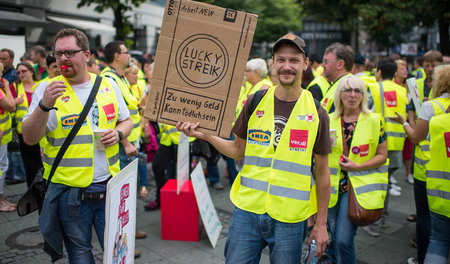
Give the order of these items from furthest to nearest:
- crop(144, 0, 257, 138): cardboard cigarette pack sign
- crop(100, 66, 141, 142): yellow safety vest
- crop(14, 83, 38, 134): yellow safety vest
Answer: crop(14, 83, 38, 134): yellow safety vest
crop(100, 66, 141, 142): yellow safety vest
crop(144, 0, 257, 138): cardboard cigarette pack sign

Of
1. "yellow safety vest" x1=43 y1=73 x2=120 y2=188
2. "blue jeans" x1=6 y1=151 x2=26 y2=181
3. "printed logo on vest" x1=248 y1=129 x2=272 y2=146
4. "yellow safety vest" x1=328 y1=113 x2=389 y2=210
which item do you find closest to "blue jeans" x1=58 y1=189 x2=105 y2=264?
"yellow safety vest" x1=43 y1=73 x2=120 y2=188

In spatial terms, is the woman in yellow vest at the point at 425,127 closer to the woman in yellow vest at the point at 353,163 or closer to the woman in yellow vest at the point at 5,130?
the woman in yellow vest at the point at 353,163

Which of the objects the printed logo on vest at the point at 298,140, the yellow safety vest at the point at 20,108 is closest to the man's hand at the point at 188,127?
the printed logo on vest at the point at 298,140

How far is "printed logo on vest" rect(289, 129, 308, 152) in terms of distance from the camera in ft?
8.61

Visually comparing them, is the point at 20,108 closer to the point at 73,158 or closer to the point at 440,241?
the point at 73,158

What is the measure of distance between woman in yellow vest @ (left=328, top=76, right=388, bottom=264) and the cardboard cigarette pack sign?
1.55 metres

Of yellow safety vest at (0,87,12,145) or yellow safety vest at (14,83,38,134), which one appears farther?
yellow safety vest at (14,83,38,134)

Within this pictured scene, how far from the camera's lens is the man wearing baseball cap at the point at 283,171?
8.55 feet

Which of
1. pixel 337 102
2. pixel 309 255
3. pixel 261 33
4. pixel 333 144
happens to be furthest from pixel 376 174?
pixel 261 33

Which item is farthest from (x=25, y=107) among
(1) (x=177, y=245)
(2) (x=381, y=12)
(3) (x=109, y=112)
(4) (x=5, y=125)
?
(2) (x=381, y=12)

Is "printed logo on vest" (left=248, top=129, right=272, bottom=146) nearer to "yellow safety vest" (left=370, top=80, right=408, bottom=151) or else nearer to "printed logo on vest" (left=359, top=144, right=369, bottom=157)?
"printed logo on vest" (left=359, top=144, right=369, bottom=157)

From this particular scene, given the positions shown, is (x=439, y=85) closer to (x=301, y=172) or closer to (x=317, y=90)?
(x=317, y=90)

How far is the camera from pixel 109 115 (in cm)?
325

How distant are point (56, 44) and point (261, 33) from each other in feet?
109
